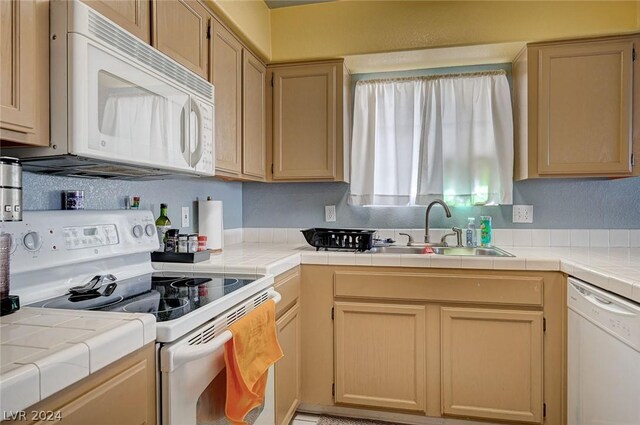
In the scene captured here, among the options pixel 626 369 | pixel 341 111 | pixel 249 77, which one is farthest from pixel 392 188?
pixel 626 369

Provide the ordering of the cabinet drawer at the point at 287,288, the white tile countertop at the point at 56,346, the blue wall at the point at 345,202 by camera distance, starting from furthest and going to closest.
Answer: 1. the blue wall at the point at 345,202
2. the cabinet drawer at the point at 287,288
3. the white tile countertop at the point at 56,346

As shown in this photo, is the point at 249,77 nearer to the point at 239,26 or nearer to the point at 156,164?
the point at 239,26

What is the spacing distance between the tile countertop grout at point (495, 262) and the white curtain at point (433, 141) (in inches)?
19.7

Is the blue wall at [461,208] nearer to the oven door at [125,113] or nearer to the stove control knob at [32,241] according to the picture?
the oven door at [125,113]

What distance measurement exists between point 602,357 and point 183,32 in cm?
204

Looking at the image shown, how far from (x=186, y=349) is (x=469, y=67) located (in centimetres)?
239

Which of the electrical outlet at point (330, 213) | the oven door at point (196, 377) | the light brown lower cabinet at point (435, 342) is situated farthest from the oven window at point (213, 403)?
the electrical outlet at point (330, 213)

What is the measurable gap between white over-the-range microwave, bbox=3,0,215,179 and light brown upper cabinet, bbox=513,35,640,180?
1806mm

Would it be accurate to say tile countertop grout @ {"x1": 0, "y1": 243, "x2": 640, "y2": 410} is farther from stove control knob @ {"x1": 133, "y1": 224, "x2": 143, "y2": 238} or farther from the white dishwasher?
stove control knob @ {"x1": 133, "y1": 224, "x2": 143, "y2": 238}

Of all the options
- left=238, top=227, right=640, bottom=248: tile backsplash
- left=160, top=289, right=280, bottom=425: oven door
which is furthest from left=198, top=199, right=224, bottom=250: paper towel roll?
left=160, top=289, right=280, bottom=425: oven door

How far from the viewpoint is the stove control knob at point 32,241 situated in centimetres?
114

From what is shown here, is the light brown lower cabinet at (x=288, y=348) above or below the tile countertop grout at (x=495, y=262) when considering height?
below

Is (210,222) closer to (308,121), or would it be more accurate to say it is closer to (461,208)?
(308,121)

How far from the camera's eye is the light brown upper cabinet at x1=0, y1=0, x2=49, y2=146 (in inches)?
35.9
